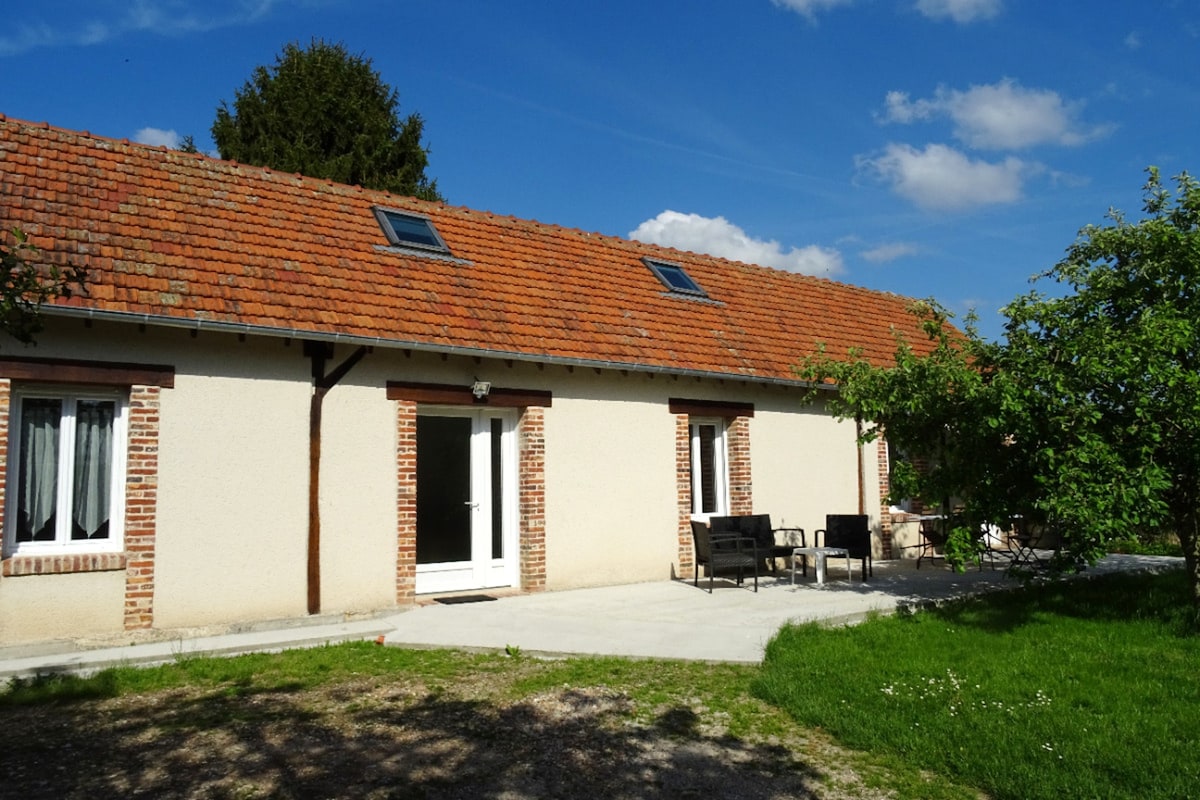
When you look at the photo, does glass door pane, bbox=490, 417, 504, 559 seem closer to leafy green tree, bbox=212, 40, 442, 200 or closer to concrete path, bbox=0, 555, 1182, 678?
concrete path, bbox=0, 555, 1182, 678

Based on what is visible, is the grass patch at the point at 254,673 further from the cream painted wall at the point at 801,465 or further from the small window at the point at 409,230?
the cream painted wall at the point at 801,465

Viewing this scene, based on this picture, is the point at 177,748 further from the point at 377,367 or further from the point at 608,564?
the point at 608,564

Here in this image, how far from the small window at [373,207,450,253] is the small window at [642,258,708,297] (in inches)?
147

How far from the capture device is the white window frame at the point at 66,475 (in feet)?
26.1

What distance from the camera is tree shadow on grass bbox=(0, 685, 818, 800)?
4.48 metres

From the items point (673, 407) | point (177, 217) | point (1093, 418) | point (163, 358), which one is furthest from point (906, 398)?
point (177, 217)

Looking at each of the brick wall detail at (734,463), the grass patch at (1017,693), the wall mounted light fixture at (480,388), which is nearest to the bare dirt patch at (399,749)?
the grass patch at (1017,693)

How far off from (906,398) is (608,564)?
4.10m

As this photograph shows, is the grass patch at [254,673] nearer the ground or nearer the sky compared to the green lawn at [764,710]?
nearer the sky

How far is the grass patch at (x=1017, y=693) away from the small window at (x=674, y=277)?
6.62 m

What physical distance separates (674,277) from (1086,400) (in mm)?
7604

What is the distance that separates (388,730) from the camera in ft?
17.7

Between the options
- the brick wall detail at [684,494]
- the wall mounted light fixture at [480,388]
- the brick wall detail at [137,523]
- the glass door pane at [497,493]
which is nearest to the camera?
the brick wall detail at [137,523]

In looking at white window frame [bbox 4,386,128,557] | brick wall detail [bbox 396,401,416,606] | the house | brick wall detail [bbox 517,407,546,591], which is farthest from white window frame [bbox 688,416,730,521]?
white window frame [bbox 4,386,128,557]
